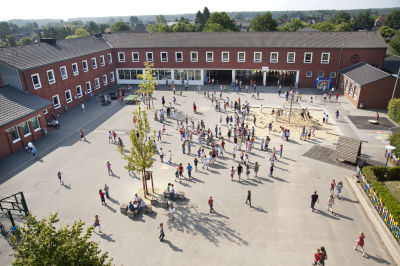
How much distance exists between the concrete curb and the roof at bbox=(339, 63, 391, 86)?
20.0 metres

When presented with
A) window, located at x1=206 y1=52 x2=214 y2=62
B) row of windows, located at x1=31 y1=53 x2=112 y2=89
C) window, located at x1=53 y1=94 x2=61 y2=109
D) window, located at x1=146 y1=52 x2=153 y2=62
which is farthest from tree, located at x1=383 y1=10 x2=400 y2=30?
window, located at x1=53 y1=94 x2=61 y2=109

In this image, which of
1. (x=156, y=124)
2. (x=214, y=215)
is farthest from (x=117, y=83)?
(x=214, y=215)

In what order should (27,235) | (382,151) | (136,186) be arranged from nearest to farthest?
1. (27,235)
2. (136,186)
3. (382,151)

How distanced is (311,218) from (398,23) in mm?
113740

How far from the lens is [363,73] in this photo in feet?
121

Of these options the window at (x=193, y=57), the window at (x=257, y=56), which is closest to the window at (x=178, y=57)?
the window at (x=193, y=57)

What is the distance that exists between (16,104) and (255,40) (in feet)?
118

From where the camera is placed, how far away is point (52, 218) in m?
8.73

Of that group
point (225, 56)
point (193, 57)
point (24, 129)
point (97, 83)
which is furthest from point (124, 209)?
point (225, 56)

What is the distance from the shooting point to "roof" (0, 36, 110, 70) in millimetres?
30031

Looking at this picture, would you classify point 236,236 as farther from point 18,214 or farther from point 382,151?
point 382,151

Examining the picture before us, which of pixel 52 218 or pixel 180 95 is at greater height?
pixel 52 218

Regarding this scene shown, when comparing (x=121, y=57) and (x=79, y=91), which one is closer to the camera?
(x=79, y=91)

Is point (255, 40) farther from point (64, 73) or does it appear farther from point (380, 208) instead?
point (380, 208)
